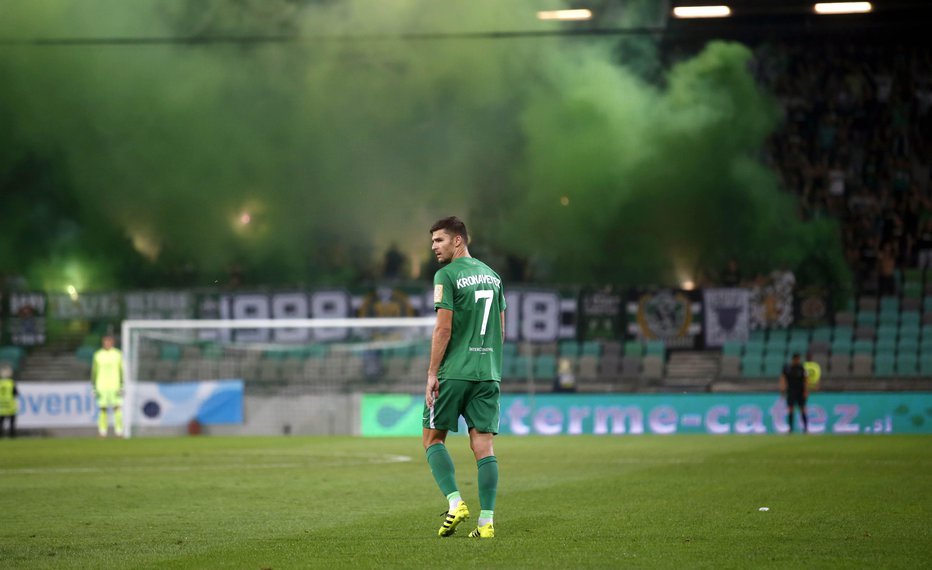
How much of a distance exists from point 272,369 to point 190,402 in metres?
1.80

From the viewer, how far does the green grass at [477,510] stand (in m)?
6.17

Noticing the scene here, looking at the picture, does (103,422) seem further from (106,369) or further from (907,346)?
(907,346)

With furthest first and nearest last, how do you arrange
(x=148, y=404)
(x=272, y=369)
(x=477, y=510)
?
(x=272, y=369) < (x=148, y=404) < (x=477, y=510)

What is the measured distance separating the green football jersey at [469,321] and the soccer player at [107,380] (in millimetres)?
17158

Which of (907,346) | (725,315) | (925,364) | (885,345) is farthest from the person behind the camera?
(725,315)

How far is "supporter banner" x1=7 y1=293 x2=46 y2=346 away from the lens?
30.8 meters

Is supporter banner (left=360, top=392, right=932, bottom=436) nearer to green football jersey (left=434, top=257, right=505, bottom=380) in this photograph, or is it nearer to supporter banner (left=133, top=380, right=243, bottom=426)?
supporter banner (left=133, top=380, right=243, bottom=426)

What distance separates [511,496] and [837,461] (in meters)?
5.68

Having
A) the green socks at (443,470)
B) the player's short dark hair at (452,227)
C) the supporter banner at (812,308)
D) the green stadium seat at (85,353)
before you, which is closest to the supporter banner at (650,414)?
the supporter banner at (812,308)

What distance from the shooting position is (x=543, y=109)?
37938mm

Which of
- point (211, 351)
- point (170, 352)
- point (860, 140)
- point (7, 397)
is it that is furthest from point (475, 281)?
point (860, 140)

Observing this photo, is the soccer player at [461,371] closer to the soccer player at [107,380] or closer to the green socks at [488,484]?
the green socks at [488,484]

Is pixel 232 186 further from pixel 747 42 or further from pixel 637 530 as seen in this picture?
pixel 637 530

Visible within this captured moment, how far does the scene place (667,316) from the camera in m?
30.4
